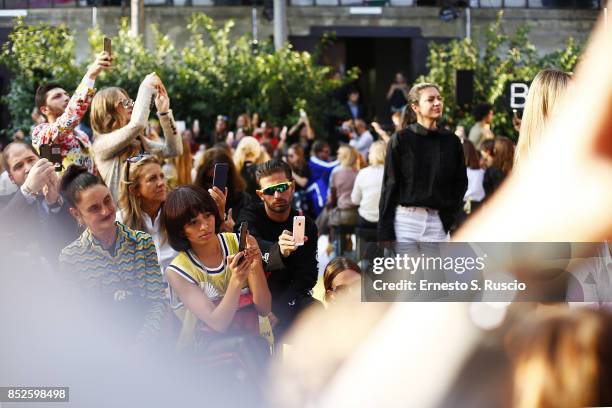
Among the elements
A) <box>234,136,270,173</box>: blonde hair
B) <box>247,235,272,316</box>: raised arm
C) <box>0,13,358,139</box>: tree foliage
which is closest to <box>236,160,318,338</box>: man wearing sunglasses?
<box>247,235,272,316</box>: raised arm

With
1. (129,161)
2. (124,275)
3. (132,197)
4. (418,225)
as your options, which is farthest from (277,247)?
(418,225)

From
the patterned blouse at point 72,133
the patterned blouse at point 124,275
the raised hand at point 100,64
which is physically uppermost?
the raised hand at point 100,64

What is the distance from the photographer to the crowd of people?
14.3 feet

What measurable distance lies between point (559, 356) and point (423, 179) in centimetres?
434

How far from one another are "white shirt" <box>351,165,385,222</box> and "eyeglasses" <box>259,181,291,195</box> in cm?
468

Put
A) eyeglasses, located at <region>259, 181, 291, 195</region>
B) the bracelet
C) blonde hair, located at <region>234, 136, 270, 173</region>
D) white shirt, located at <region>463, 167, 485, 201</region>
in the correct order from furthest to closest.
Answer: white shirt, located at <region>463, 167, 485, 201</region> < blonde hair, located at <region>234, 136, 270, 173</region> < eyeglasses, located at <region>259, 181, 291, 195</region> < the bracelet

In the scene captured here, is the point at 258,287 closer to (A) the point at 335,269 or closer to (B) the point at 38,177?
(A) the point at 335,269

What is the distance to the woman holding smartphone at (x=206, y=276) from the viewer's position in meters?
4.36

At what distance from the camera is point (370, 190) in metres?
10.0

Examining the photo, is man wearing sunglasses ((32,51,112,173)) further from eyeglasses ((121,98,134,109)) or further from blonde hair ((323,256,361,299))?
blonde hair ((323,256,361,299))

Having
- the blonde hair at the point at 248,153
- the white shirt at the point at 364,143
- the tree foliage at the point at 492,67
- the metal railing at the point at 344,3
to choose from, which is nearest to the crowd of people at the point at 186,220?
the blonde hair at the point at 248,153

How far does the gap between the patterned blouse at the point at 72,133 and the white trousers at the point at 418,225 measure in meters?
1.76

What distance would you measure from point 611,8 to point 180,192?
75.3 inches

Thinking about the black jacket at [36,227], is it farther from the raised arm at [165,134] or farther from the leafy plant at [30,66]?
the leafy plant at [30,66]
